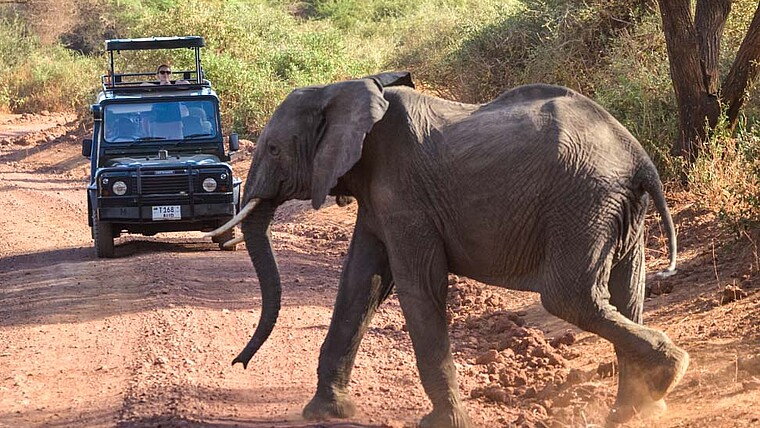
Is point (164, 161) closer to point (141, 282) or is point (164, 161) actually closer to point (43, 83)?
point (141, 282)

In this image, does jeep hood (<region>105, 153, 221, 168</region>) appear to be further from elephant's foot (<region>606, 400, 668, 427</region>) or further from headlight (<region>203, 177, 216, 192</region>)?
elephant's foot (<region>606, 400, 668, 427</region>)

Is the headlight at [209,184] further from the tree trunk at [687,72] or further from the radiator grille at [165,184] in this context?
the tree trunk at [687,72]

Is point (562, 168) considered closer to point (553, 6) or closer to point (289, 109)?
point (289, 109)

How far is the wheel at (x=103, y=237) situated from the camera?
1290 centimetres

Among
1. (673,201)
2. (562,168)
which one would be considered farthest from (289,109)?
(673,201)

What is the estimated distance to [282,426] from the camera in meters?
6.56

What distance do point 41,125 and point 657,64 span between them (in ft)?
73.3

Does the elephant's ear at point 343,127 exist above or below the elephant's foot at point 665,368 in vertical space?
above

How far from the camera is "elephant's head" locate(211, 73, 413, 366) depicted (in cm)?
607

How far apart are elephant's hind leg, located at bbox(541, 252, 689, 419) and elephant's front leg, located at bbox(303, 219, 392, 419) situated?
3.60ft

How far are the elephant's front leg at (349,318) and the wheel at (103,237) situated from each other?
22.2 ft

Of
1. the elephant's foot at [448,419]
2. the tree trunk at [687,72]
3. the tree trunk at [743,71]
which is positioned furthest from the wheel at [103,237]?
the elephant's foot at [448,419]

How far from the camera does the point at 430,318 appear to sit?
6.14 m

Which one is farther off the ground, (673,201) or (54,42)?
(673,201)
